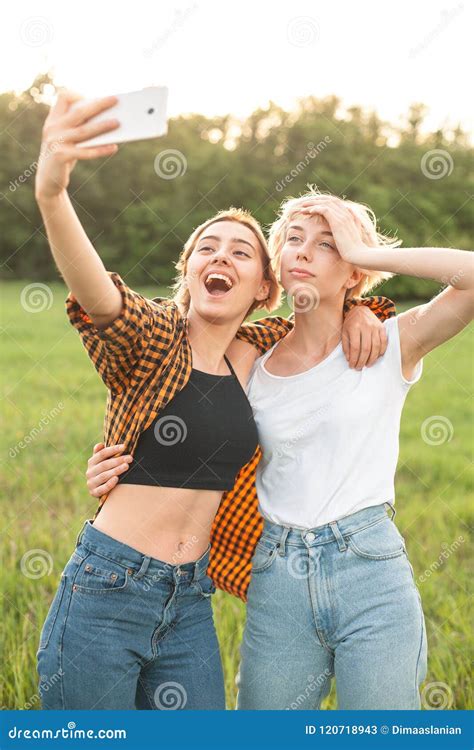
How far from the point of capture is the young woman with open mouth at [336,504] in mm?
2016

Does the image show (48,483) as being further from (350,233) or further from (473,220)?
(473,220)

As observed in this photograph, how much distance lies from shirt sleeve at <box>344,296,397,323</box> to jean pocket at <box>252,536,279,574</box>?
735mm

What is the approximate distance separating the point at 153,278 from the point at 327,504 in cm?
1732

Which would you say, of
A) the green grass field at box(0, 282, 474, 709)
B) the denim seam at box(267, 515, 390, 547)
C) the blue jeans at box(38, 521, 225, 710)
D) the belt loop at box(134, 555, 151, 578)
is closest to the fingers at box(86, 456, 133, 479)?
the blue jeans at box(38, 521, 225, 710)

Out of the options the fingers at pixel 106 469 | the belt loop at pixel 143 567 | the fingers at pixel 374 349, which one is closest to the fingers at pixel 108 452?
the fingers at pixel 106 469

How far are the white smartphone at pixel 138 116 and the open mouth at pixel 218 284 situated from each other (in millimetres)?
741

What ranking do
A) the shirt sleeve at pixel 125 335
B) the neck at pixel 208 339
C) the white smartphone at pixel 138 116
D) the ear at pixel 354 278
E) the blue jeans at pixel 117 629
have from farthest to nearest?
the ear at pixel 354 278, the neck at pixel 208 339, the blue jeans at pixel 117 629, the shirt sleeve at pixel 125 335, the white smartphone at pixel 138 116

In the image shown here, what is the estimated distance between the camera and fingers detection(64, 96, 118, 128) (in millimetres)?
1563

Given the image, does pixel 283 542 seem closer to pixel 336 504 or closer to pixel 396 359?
pixel 336 504

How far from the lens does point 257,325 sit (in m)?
2.51

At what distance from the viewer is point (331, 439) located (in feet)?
6.98

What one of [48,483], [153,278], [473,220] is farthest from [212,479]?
[473,220]

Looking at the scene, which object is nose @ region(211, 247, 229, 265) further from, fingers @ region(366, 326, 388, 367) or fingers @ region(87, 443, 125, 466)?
fingers @ region(87, 443, 125, 466)

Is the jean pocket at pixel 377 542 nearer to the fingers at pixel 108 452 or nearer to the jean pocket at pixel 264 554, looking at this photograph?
the jean pocket at pixel 264 554
